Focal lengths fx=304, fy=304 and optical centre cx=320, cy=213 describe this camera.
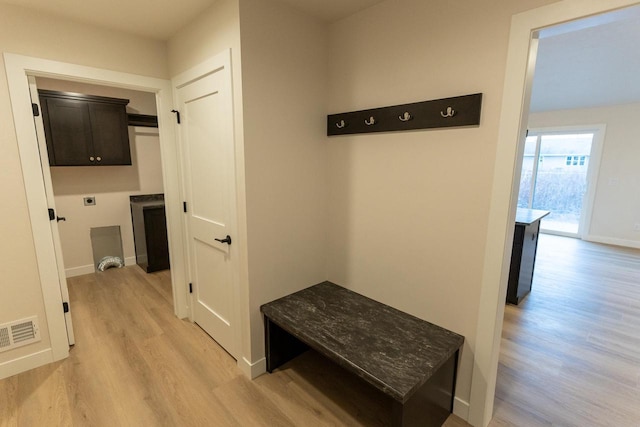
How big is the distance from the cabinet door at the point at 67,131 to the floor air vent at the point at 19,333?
6.70ft

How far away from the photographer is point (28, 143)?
2.03 meters

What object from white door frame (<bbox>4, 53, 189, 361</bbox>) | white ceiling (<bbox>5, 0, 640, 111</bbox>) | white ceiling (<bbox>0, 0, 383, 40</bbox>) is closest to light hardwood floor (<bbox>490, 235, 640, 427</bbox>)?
white ceiling (<bbox>5, 0, 640, 111</bbox>)

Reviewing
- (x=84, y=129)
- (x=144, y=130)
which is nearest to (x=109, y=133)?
(x=84, y=129)

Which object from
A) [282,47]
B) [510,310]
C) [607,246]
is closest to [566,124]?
[607,246]

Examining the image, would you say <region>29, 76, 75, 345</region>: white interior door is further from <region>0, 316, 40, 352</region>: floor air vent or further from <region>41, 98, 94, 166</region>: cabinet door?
<region>41, 98, 94, 166</region>: cabinet door

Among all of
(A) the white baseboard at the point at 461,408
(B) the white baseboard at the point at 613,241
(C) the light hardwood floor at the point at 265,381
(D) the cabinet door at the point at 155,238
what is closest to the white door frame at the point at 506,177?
(A) the white baseboard at the point at 461,408

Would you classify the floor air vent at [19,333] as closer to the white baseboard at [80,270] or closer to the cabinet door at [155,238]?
the cabinet door at [155,238]

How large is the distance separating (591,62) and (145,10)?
419cm

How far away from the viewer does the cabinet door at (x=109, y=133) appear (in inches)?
143

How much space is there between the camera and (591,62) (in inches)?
126

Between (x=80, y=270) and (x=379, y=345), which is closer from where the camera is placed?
(x=379, y=345)

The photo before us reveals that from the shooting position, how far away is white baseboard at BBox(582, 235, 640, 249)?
534cm

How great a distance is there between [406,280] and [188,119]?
6.78 feet

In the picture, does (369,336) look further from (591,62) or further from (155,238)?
(591,62)
